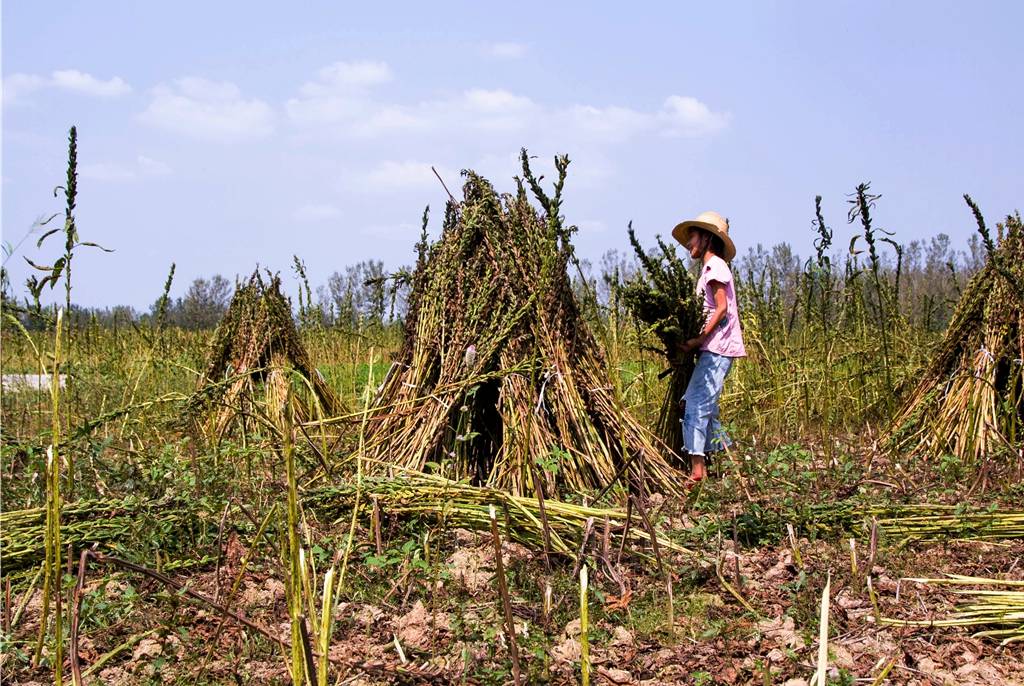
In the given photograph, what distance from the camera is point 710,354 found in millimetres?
5230

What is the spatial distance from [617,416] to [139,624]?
8.57 feet

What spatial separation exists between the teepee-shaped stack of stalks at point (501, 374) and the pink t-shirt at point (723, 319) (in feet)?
2.74

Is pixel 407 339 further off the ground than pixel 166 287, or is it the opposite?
pixel 166 287

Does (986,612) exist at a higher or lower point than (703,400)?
lower

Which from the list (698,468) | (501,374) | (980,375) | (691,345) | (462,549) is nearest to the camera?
(462,549)

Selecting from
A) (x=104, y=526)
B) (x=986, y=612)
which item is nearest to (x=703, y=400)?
(x=986, y=612)

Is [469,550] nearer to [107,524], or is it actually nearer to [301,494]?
[301,494]

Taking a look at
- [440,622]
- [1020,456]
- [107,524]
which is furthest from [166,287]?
[1020,456]

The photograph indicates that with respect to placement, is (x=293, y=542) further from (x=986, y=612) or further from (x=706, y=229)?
(x=706, y=229)

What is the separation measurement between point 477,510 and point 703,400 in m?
2.08

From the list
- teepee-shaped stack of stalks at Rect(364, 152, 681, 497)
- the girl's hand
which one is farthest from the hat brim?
teepee-shaped stack of stalks at Rect(364, 152, 681, 497)

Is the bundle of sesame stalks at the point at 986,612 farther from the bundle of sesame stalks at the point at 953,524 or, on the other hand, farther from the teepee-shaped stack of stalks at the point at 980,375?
the teepee-shaped stack of stalks at the point at 980,375

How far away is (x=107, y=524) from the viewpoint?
3338 mm

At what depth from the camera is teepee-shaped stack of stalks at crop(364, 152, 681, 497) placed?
432 cm
